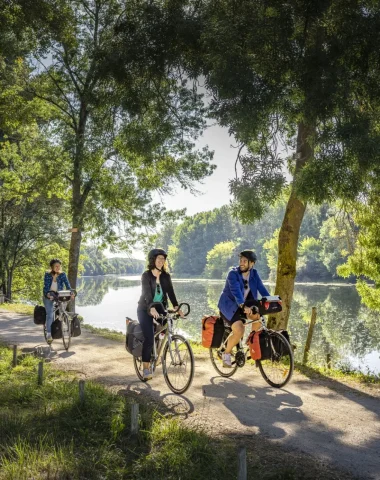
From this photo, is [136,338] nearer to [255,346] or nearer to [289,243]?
[255,346]

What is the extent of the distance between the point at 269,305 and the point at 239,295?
45 cm

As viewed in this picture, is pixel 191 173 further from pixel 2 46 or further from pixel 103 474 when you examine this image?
pixel 103 474

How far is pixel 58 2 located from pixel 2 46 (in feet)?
6.02

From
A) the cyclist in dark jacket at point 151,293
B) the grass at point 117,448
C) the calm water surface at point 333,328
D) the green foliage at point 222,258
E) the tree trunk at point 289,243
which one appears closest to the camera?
the grass at point 117,448

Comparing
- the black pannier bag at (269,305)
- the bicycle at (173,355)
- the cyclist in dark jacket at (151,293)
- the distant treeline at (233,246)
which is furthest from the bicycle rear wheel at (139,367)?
the distant treeline at (233,246)

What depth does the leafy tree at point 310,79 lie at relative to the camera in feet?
25.6

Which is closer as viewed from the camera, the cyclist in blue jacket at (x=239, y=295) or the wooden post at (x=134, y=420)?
the wooden post at (x=134, y=420)

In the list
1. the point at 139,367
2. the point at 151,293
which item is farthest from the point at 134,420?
the point at 139,367

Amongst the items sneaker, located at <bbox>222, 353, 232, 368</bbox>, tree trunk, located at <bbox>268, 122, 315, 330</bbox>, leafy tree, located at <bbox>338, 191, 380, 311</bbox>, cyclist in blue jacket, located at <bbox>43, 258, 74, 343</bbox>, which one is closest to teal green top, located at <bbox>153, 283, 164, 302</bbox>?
sneaker, located at <bbox>222, 353, 232, 368</bbox>

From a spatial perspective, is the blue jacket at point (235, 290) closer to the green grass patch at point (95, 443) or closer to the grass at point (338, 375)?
the green grass patch at point (95, 443)

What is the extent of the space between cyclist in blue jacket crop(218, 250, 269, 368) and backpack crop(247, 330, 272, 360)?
0.86 feet

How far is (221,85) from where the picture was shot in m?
8.41

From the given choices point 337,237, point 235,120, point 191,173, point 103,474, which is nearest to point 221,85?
point 235,120

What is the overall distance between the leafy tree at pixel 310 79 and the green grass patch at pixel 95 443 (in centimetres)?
488
